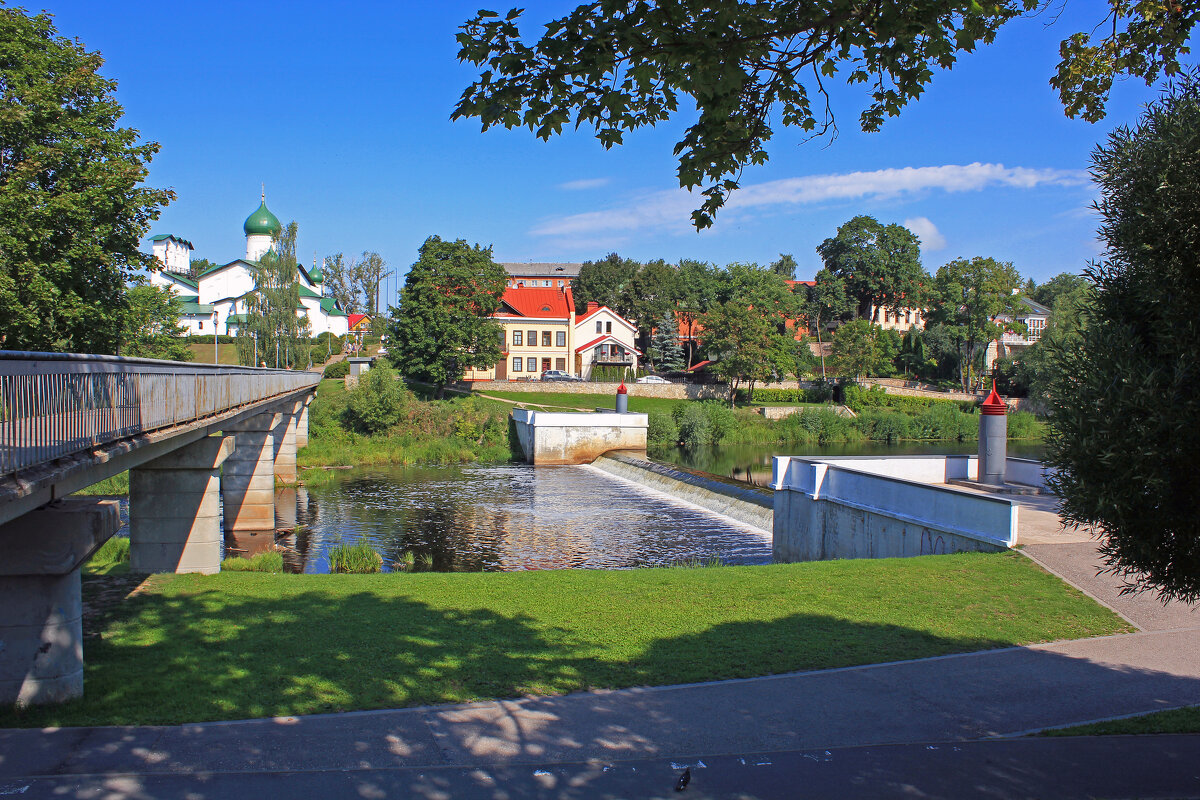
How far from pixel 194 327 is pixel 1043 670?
312ft

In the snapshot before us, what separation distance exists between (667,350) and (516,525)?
2274 inches

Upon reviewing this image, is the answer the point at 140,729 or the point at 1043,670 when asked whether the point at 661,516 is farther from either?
the point at 140,729

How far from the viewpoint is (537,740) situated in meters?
6.60

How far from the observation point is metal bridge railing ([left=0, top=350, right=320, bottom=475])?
6.96m

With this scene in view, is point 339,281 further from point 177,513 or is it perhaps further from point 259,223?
point 177,513

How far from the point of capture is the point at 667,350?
84312mm

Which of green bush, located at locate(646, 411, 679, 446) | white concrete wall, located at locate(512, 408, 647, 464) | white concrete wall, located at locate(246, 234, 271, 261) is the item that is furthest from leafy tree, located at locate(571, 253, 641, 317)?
white concrete wall, located at locate(512, 408, 647, 464)

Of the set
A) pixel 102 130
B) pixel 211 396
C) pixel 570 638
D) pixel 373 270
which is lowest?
pixel 570 638

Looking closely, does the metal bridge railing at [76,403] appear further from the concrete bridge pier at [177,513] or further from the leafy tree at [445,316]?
the leafy tree at [445,316]

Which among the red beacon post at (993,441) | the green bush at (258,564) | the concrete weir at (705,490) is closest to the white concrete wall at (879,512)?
the red beacon post at (993,441)

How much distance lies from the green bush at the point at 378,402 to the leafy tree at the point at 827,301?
54.4 meters

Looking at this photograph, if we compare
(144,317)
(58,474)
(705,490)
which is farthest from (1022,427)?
(58,474)

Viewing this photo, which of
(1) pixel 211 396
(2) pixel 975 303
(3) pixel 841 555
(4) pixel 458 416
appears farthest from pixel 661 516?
(2) pixel 975 303

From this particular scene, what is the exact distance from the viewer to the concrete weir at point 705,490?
26.9 m
